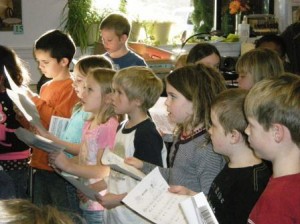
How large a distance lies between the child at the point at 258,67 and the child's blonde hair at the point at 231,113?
850mm

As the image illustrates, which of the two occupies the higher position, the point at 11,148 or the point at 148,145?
the point at 148,145

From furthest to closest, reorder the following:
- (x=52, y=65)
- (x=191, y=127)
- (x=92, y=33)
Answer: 1. (x=92, y=33)
2. (x=52, y=65)
3. (x=191, y=127)

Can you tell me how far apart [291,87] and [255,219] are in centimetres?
39

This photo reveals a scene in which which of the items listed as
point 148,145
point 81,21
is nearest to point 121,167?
point 148,145

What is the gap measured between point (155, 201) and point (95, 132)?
768 mm

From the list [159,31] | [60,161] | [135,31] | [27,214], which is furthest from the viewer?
[159,31]

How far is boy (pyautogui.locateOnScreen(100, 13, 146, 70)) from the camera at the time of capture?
364 cm

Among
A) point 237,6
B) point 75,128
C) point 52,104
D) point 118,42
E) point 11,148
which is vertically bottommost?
point 11,148

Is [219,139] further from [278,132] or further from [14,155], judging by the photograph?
[14,155]

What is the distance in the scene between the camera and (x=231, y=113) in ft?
5.85

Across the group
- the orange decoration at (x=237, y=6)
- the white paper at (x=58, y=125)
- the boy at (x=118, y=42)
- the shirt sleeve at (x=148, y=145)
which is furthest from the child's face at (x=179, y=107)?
the orange decoration at (x=237, y=6)

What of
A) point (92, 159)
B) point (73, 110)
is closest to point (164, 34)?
point (73, 110)

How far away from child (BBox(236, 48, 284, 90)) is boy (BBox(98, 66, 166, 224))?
56 cm

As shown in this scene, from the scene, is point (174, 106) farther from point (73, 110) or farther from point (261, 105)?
point (73, 110)
